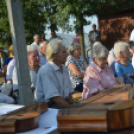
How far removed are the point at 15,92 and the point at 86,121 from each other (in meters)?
2.05

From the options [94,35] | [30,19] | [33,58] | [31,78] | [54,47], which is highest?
[30,19]

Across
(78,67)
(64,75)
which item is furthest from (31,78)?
(78,67)

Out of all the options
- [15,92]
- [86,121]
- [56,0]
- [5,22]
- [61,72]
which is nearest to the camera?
[86,121]

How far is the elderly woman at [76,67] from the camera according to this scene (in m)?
4.25

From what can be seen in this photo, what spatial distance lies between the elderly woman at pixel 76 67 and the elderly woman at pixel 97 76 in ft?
4.09

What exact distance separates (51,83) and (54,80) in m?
0.06

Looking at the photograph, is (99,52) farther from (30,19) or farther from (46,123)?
(30,19)

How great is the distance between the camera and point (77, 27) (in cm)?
1004

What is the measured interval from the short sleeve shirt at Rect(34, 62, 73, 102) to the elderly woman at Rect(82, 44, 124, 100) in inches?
11.6

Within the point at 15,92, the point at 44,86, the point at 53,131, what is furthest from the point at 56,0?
the point at 53,131

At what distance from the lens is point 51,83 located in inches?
93.4

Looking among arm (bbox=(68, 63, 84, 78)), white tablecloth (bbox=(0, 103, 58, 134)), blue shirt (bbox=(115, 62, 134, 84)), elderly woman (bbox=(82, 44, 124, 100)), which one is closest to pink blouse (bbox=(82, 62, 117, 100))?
elderly woman (bbox=(82, 44, 124, 100))

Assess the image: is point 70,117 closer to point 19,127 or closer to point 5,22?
point 19,127

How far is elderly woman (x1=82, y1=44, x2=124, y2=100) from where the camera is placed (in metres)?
2.80
